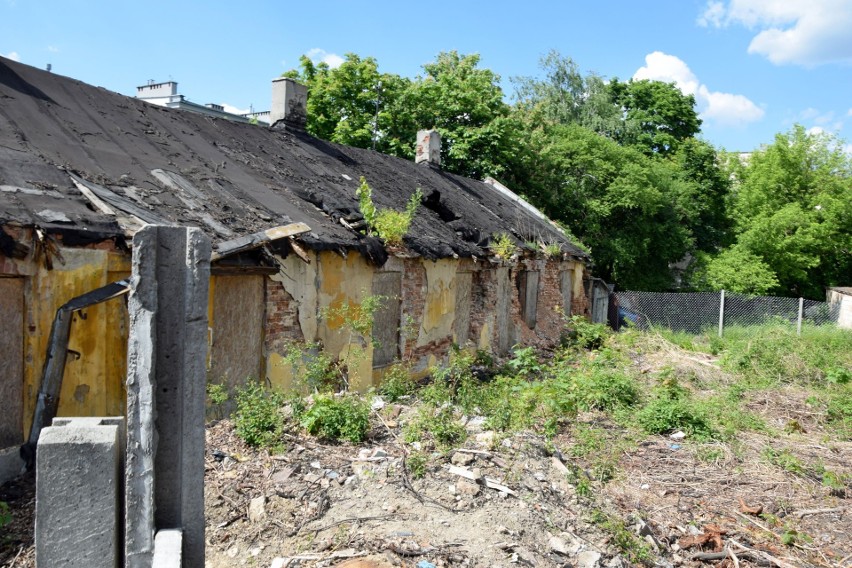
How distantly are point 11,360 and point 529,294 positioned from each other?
1273 cm

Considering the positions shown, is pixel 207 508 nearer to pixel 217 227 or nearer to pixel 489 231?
pixel 217 227

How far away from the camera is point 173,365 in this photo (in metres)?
3.63

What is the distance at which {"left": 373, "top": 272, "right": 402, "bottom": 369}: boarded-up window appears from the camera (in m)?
10.9

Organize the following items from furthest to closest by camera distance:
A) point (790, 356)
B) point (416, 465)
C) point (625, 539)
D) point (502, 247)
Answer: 1. point (502, 247)
2. point (790, 356)
3. point (416, 465)
4. point (625, 539)

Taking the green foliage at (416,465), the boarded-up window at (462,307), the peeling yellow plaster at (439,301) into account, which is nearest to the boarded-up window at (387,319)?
the peeling yellow plaster at (439,301)

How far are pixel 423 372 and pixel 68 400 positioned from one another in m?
6.70

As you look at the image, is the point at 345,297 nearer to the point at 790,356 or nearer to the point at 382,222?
the point at 382,222

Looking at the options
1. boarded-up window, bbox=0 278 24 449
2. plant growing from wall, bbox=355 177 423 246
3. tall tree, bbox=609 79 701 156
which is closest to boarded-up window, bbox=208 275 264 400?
boarded-up window, bbox=0 278 24 449

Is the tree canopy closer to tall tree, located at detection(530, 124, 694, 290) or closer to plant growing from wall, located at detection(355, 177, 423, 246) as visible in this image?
tall tree, located at detection(530, 124, 694, 290)

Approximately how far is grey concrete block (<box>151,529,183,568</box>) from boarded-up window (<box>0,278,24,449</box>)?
11.3 ft

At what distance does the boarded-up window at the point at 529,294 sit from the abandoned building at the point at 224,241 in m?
0.94

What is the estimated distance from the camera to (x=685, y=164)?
31.7 m

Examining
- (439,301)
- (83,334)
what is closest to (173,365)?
(83,334)

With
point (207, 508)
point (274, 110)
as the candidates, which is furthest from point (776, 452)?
point (274, 110)
